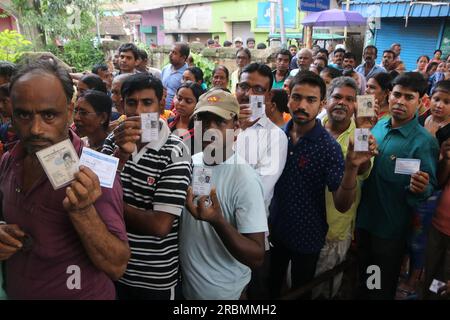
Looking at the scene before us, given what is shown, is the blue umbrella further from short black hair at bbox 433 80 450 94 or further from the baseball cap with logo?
the baseball cap with logo

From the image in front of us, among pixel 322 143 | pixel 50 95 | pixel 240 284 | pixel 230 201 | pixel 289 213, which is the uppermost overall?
pixel 50 95

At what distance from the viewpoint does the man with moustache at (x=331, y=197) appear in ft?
8.62

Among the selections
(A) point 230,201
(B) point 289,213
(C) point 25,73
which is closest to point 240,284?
(A) point 230,201

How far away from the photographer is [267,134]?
2.55m

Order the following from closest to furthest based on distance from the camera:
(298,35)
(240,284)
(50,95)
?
(50,95) → (240,284) → (298,35)


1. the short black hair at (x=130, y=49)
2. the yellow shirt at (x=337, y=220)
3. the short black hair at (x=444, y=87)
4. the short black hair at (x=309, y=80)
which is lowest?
the yellow shirt at (x=337, y=220)

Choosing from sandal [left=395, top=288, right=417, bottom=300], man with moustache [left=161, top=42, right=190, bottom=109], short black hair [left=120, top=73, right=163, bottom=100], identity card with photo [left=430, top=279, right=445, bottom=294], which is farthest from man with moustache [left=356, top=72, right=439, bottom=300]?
man with moustache [left=161, top=42, right=190, bottom=109]

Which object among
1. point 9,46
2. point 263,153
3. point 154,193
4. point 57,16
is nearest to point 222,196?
point 154,193

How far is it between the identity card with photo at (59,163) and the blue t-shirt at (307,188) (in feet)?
5.25

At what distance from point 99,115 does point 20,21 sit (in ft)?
34.1

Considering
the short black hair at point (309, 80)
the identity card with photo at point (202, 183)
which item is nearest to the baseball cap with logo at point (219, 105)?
the identity card with photo at point (202, 183)

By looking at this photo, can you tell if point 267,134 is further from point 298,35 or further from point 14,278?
point 298,35

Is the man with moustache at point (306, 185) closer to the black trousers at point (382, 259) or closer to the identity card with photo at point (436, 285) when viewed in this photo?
the black trousers at point (382, 259)

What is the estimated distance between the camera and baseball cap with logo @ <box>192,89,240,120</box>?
6.13ft
